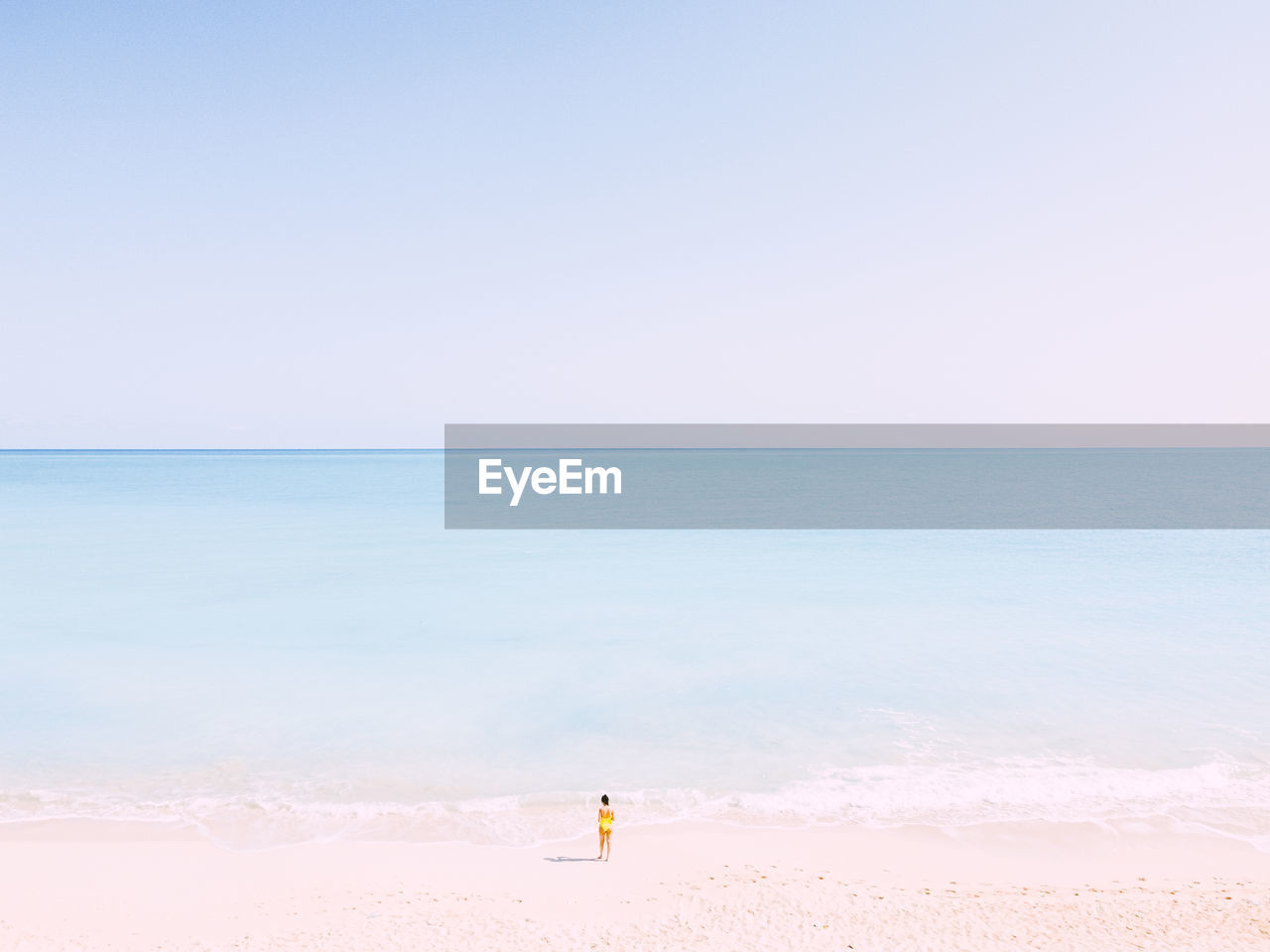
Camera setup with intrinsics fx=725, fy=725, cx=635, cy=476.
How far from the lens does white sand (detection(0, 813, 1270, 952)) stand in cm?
842

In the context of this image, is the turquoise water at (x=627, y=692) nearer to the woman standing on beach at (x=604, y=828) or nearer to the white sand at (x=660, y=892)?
the white sand at (x=660, y=892)

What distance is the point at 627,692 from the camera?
18.3 metres

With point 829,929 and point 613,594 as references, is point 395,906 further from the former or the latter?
point 613,594

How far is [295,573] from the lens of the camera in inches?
1345

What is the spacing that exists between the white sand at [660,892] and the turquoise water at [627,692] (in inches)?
31.2

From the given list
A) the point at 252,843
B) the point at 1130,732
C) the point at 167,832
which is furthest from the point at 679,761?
the point at 1130,732

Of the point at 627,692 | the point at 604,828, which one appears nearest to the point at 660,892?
the point at 604,828

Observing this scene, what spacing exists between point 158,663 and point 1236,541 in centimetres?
5328

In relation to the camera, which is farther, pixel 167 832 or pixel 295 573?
pixel 295 573

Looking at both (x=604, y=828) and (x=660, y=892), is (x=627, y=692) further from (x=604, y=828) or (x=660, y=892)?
(x=660, y=892)

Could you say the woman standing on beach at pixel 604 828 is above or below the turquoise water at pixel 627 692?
above

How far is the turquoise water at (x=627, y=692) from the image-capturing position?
12.7m

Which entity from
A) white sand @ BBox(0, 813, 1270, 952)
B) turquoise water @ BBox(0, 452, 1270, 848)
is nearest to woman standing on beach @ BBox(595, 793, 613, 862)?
white sand @ BBox(0, 813, 1270, 952)

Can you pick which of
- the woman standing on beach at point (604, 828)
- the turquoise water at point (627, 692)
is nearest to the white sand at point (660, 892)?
the woman standing on beach at point (604, 828)
